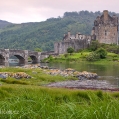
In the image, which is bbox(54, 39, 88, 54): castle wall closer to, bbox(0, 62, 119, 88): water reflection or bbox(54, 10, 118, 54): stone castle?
bbox(54, 10, 118, 54): stone castle

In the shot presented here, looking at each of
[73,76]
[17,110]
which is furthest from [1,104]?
[73,76]

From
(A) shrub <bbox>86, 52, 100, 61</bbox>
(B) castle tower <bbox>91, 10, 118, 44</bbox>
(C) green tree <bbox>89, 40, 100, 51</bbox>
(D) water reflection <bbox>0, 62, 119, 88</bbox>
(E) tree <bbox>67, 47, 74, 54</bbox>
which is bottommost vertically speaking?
(D) water reflection <bbox>0, 62, 119, 88</bbox>

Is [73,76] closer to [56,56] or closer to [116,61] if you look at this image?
[116,61]

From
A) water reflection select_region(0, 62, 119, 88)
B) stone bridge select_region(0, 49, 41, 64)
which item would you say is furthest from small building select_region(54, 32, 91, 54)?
water reflection select_region(0, 62, 119, 88)

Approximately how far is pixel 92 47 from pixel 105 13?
1684 cm

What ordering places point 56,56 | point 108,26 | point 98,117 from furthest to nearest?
point 108,26
point 56,56
point 98,117

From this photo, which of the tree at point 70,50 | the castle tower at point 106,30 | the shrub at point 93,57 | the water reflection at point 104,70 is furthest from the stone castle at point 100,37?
the water reflection at point 104,70

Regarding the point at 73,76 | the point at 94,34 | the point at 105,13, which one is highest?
the point at 105,13

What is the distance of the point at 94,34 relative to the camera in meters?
121

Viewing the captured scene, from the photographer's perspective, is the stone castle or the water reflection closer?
the water reflection

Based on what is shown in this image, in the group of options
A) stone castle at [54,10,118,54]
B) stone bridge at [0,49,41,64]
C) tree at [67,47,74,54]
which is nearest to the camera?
stone bridge at [0,49,41,64]

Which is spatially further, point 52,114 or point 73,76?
point 73,76

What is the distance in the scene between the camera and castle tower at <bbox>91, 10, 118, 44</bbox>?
117 m

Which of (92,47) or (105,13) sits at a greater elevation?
(105,13)
